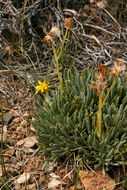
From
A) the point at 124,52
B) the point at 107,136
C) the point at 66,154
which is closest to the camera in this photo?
the point at 107,136

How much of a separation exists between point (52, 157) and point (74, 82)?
2.63 ft

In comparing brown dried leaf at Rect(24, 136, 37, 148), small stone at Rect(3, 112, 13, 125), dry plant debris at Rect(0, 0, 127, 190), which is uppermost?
dry plant debris at Rect(0, 0, 127, 190)

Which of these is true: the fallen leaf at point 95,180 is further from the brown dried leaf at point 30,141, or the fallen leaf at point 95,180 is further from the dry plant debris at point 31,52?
the brown dried leaf at point 30,141

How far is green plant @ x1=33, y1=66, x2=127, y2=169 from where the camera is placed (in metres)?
2.39

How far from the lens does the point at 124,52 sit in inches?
147

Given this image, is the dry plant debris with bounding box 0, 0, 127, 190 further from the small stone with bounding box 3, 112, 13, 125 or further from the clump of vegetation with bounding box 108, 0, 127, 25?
the clump of vegetation with bounding box 108, 0, 127, 25

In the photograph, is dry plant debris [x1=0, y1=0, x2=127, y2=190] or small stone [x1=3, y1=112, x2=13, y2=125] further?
small stone [x1=3, y1=112, x2=13, y2=125]

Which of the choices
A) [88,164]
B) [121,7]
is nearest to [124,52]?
[121,7]

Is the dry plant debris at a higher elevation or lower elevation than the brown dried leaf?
higher

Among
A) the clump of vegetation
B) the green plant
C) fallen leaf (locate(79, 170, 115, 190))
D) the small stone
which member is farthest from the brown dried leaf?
the clump of vegetation

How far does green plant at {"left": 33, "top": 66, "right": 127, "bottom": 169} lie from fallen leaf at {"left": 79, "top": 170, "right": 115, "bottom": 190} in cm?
9

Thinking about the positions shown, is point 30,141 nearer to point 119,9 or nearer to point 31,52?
point 31,52

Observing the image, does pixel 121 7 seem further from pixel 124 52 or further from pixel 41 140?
pixel 41 140

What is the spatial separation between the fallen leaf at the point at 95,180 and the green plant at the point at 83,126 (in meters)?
0.09
